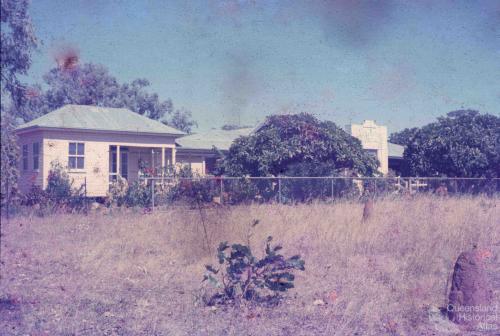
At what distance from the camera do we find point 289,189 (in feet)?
56.1

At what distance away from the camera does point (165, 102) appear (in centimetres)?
4078

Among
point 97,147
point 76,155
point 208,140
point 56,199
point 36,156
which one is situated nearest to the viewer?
point 56,199

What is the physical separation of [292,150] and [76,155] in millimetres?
8496

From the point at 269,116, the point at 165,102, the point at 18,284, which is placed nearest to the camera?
the point at 18,284

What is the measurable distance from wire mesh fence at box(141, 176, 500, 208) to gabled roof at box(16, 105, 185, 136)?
158 inches

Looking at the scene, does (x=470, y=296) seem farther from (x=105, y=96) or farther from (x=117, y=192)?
(x=105, y=96)

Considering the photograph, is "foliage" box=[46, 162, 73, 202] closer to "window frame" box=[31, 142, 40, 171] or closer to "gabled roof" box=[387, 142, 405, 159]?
"window frame" box=[31, 142, 40, 171]

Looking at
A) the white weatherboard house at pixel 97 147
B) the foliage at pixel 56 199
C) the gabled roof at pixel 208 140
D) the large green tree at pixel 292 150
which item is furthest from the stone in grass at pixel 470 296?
the gabled roof at pixel 208 140

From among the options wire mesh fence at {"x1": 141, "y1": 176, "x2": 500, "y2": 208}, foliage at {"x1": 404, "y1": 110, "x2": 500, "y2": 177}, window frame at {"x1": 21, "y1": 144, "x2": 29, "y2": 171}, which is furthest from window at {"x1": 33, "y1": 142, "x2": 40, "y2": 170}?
foliage at {"x1": 404, "y1": 110, "x2": 500, "y2": 177}

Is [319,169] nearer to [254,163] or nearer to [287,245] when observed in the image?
[254,163]

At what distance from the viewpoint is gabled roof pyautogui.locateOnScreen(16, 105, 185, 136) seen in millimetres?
19781

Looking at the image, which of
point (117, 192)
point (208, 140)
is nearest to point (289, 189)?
point (117, 192)

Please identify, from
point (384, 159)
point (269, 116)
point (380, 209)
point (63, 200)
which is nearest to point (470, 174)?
point (384, 159)

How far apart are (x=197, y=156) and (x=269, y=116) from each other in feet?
19.4
